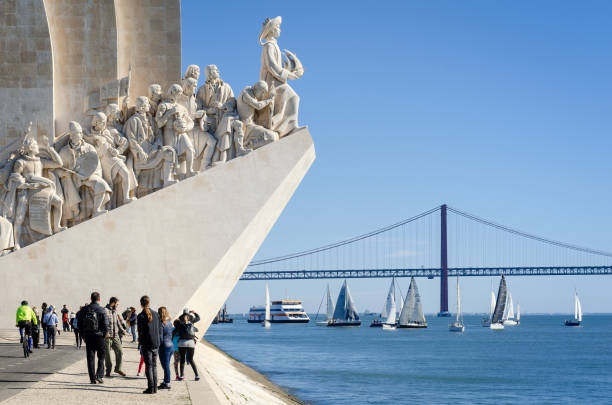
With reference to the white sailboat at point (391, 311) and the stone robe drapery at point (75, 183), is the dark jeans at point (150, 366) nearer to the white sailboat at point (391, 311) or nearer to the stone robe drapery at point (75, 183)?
the stone robe drapery at point (75, 183)

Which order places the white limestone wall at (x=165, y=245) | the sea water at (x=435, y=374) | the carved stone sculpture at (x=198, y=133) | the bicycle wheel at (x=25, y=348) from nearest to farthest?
the bicycle wheel at (x=25, y=348)
the white limestone wall at (x=165, y=245)
the carved stone sculpture at (x=198, y=133)
the sea water at (x=435, y=374)

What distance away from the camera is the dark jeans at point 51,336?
1023 cm

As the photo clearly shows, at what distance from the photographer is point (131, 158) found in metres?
12.9

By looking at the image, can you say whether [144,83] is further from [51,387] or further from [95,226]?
[51,387]

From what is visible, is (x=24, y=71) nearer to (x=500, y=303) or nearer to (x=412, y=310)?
(x=412, y=310)

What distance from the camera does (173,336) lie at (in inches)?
309

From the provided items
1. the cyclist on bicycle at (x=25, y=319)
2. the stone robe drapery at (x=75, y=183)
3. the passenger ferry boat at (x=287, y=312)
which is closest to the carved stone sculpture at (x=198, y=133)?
the stone robe drapery at (x=75, y=183)

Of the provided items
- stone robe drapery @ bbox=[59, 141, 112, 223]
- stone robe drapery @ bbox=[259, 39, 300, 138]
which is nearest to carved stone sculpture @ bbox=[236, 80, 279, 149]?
stone robe drapery @ bbox=[259, 39, 300, 138]

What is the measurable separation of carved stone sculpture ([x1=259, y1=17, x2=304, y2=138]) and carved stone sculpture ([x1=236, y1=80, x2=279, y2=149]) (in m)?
0.14

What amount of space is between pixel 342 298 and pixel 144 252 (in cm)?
5431

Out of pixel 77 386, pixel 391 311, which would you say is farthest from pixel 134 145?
pixel 391 311

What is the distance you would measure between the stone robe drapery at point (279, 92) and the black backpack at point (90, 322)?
6.70 m

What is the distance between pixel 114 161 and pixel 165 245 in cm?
153

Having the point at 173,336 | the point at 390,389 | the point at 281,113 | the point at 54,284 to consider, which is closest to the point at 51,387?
the point at 173,336
